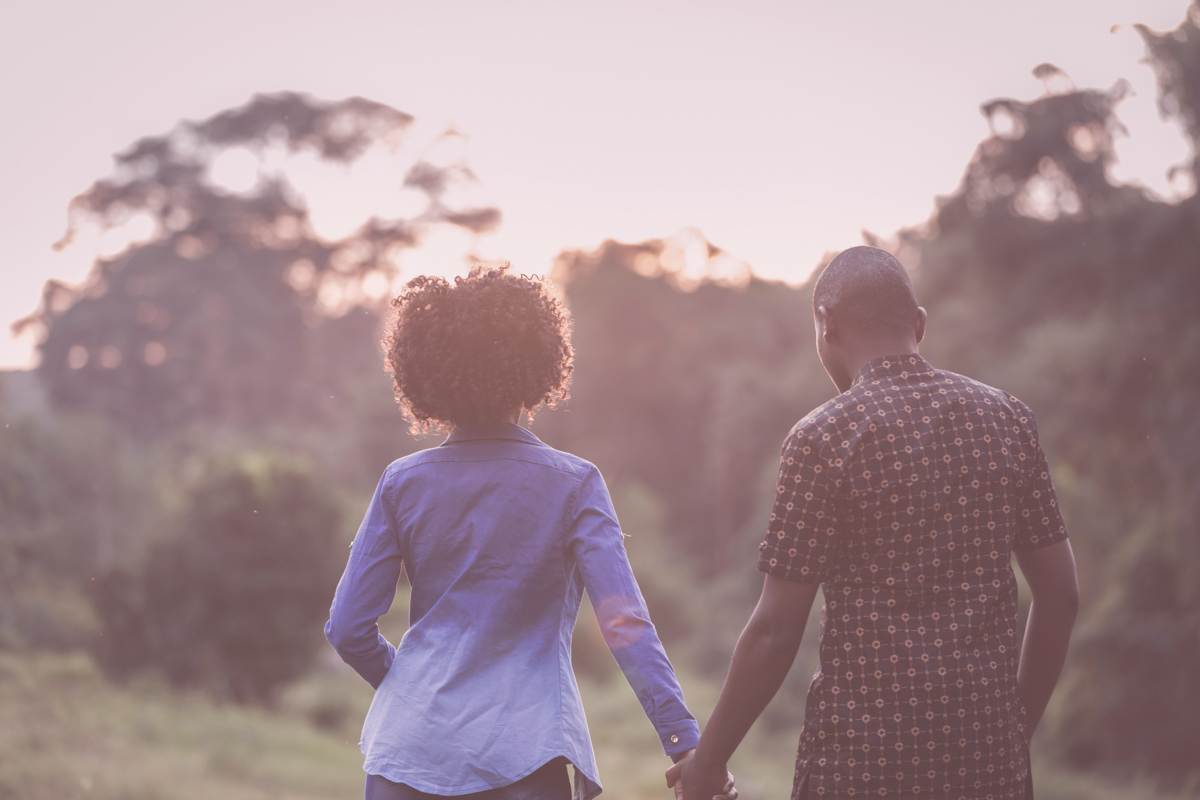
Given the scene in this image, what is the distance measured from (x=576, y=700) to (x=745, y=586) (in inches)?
952

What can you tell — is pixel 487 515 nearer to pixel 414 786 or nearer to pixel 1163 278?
pixel 414 786

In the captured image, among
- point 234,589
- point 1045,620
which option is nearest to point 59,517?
point 234,589

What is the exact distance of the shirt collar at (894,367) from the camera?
7.58 ft

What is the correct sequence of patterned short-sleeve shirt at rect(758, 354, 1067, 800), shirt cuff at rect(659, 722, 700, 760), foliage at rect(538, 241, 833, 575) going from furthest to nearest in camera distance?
foliage at rect(538, 241, 833, 575)
shirt cuff at rect(659, 722, 700, 760)
patterned short-sleeve shirt at rect(758, 354, 1067, 800)

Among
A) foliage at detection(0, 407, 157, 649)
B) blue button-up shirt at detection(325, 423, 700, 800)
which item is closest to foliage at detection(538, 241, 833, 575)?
foliage at detection(0, 407, 157, 649)

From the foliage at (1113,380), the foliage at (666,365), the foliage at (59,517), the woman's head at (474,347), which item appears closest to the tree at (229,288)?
the foliage at (59,517)

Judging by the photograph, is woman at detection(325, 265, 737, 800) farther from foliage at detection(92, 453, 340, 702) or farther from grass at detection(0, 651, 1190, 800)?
foliage at detection(92, 453, 340, 702)

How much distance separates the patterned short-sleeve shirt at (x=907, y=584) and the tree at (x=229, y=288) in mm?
27127

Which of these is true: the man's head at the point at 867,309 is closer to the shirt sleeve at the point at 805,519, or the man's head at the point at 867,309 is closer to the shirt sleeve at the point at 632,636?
the shirt sleeve at the point at 805,519

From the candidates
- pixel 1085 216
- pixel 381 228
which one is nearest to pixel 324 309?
pixel 381 228

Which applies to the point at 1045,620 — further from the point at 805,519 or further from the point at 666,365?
the point at 666,365

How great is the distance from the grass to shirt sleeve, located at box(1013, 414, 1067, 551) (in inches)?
266

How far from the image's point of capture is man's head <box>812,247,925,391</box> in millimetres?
2352

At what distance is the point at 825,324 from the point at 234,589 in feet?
53.8
